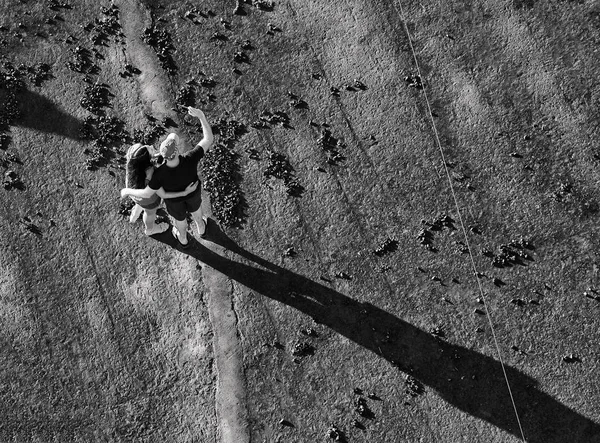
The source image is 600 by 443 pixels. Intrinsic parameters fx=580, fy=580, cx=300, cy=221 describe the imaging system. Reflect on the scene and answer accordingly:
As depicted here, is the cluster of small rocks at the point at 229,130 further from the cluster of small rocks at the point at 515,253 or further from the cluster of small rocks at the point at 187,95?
the cluster of small rocks at the point at 515,253

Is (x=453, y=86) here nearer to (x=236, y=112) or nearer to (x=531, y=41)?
(x=531, y=41)

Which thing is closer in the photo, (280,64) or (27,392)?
(27,392)

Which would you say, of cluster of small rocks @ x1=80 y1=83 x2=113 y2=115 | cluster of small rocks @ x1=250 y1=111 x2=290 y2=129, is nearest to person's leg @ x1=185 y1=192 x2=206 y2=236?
cluster of small rocks @ x1=250 y1=111 x2=290 y2=129

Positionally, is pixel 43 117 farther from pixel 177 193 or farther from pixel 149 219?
pixel 177 193

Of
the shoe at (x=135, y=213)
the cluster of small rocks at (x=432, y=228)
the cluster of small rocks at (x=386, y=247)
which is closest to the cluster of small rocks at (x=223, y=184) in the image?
the shoe at (x=135, y=213)

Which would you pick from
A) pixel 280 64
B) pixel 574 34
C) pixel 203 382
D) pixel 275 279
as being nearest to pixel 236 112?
pixel 280 64

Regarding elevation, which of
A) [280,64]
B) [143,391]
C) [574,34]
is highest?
[574,34]

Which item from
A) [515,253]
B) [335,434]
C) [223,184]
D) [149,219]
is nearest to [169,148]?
[149,219]
